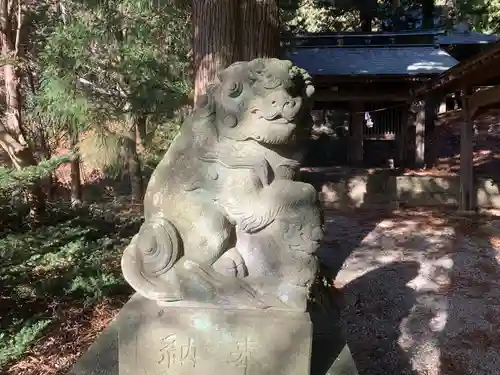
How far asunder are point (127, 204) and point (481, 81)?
19.7 feet

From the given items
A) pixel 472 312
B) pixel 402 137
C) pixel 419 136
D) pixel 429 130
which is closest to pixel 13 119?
pixel 472 312

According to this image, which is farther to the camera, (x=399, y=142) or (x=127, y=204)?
(x=399, y=142)

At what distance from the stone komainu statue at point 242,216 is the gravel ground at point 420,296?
1.94 metres

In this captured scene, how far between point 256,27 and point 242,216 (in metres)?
2.70

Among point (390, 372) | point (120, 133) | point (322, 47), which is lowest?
point (390, 372)

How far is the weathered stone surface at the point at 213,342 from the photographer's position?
1.79 metres

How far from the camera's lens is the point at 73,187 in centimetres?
840

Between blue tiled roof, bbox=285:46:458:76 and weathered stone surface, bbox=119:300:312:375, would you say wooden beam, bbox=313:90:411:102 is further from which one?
weathered stone surface, bbox=119:300:312:375

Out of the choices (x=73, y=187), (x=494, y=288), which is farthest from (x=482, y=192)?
(x=73, y=187)

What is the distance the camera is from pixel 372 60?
11.3 m

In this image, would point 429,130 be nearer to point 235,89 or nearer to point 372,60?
point 372,60

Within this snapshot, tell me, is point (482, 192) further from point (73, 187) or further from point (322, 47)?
point (73, 187)

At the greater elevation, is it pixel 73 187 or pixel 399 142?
pixel 399 142

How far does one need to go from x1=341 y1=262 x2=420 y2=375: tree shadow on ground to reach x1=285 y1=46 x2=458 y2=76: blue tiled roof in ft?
19.3
